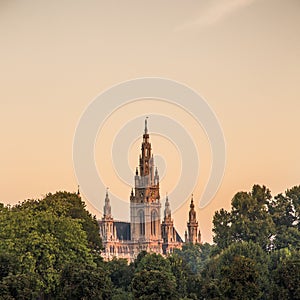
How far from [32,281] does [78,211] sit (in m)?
35.1

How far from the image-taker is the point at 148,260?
88.9 meters

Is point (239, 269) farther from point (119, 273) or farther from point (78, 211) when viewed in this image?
point (78, 211)

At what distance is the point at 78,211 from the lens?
108688 millimetres

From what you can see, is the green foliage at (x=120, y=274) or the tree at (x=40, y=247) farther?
the green foliage at (x=120, y=274)

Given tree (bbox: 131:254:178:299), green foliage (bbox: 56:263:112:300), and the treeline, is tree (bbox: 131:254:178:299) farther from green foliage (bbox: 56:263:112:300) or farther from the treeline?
A: green foliage (bbox: 56:263:112:300)

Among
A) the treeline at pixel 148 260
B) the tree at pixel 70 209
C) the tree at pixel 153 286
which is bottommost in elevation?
the tree at pixel 153 286

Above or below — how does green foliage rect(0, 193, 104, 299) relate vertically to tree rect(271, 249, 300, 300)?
above

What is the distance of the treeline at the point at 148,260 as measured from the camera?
234 feet

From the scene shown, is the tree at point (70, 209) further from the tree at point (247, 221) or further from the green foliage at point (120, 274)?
the tree at point (247, 221)

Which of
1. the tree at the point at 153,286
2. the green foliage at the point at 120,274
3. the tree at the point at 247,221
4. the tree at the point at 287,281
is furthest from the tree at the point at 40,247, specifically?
the tree at the point at 247,221

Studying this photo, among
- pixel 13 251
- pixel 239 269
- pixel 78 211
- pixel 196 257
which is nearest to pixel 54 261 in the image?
pixel 13 251

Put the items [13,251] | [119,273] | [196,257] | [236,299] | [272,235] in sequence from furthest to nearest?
[196,257], [272,235], [119,273], [13,251], [236,299]

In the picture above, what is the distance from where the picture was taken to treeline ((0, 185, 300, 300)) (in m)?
71.2

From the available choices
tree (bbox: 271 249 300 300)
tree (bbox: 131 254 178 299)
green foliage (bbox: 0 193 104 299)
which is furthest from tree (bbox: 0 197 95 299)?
tree (bbox: 271 249 300 300)
